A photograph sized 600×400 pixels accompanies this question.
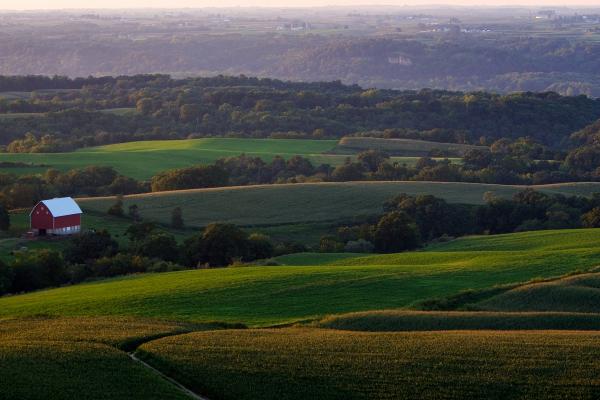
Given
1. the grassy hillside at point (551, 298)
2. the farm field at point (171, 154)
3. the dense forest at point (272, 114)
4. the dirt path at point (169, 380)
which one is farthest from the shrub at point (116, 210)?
the dense forest at point (272, 114)

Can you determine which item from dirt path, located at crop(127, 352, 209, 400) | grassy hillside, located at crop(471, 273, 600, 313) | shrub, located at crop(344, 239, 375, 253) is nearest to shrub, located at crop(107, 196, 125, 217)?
shrub, located at crop(344, 239, 375, 253)

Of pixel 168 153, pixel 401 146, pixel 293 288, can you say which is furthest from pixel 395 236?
pixel 401 146

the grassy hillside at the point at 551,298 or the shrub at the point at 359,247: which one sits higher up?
the grassy hillside at the point at 551,298

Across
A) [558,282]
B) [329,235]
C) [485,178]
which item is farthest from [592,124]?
[558,282]

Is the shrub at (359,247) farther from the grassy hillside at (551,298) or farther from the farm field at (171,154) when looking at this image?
the farm field at (171,154)

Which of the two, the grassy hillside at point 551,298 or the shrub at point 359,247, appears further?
the shrub at point 359,247

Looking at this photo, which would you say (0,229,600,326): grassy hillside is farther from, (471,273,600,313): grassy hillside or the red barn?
the red barn

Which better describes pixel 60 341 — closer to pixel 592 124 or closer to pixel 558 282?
pixel 558 282
